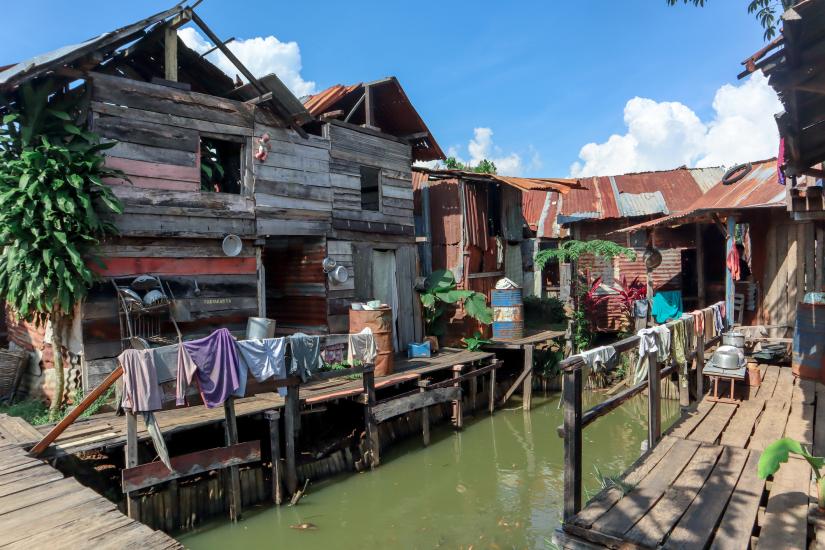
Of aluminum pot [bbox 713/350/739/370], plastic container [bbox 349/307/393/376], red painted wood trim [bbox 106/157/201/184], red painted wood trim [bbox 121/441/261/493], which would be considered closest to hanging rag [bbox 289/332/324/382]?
red painted wood trim [bbox 121/441/261/493]

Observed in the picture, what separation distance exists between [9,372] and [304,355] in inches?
218

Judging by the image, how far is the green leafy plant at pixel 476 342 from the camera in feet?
47.1

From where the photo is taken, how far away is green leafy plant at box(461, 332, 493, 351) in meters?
14.4

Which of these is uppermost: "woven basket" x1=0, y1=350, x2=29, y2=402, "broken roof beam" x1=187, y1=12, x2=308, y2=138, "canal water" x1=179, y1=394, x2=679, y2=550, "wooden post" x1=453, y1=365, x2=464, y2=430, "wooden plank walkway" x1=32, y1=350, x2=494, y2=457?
"broken roof beam" x1=187, y1=12, x2=308, y2=138

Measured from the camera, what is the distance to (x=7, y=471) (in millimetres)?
6051

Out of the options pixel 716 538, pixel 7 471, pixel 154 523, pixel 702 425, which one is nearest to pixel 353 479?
pixel 154 523

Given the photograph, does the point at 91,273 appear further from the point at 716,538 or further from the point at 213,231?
the point at 716,538

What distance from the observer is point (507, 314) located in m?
15.1

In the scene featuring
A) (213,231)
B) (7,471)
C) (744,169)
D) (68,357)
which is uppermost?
(744,169)

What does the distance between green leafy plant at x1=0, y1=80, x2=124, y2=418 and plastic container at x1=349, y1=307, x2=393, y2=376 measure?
4684mm

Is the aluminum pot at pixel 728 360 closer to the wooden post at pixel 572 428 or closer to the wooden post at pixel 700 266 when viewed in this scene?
the wooden post at pixel 572 428

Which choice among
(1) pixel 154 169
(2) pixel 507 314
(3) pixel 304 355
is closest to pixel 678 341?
(3) pixel 304 355

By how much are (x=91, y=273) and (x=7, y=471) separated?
3033 millimetres

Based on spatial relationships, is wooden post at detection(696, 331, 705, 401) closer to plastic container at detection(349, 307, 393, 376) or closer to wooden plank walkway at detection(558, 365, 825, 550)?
wooden plank walkway at detection(558, 365, 825, 550)
